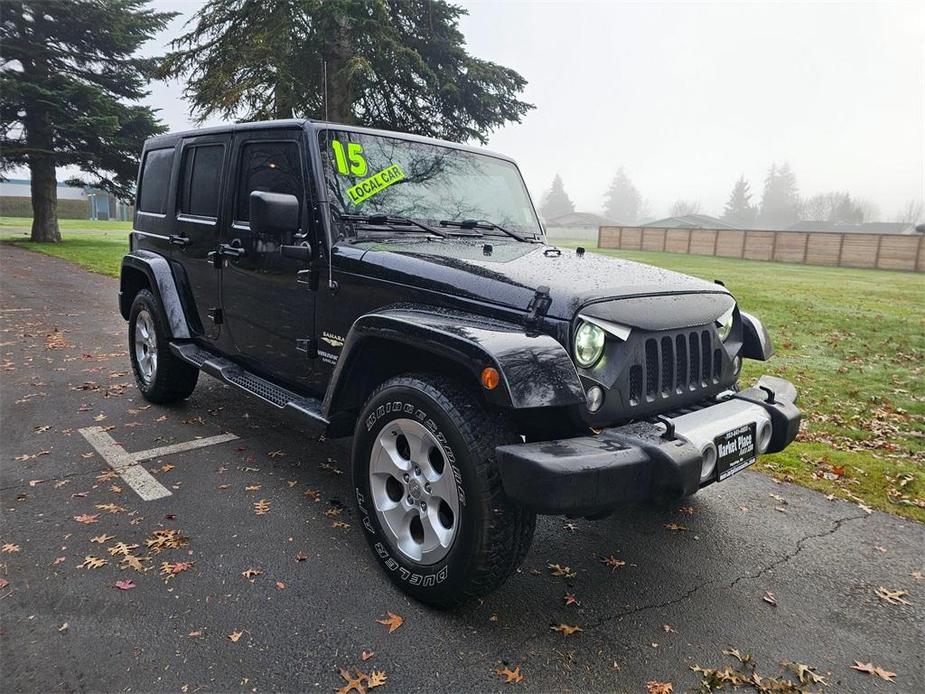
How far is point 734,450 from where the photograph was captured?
2818 mm

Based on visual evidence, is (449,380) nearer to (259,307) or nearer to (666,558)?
(666,558)

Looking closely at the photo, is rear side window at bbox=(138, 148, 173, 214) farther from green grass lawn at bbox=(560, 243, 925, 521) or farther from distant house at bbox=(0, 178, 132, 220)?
distant house at bbox=(0, 178, 132, 220)

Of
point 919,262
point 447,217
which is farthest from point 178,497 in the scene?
point 919,262

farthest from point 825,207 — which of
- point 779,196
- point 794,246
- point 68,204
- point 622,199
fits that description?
point 68,204

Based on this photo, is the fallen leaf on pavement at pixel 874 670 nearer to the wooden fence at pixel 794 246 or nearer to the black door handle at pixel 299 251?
the black door handle at pixel 299 251

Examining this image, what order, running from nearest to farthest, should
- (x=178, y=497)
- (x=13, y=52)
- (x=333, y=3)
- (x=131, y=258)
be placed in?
(x=178, y=497)
(x=131, y=258)
(x=333, y=3)
(x=13, y=52)

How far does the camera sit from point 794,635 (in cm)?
277

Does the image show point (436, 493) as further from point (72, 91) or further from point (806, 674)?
point (72, 91)

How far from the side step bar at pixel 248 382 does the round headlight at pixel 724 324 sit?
6.92 feet

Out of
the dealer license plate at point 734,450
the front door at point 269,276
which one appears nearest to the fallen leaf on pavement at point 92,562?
the front door at point 269,276

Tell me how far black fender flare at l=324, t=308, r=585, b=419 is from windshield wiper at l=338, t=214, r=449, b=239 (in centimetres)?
85

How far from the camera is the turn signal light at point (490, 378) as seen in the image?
243 cm

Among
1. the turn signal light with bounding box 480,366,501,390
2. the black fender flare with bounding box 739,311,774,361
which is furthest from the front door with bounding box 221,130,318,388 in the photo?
the black fender flare with bounding box 739,311,774,361

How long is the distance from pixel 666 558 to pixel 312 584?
180 centimetres
